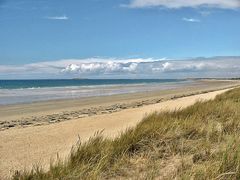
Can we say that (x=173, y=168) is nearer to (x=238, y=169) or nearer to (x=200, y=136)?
(x=238, y=169)

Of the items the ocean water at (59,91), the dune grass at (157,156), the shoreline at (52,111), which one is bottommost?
the ocean water at (59,91)

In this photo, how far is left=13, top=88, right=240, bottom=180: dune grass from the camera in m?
4.26

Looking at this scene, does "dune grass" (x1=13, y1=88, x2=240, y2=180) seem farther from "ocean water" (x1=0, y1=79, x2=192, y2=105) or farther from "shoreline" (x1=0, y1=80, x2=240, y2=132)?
"ocean water" (x1=0, y1=79, x2=192, y2=105)

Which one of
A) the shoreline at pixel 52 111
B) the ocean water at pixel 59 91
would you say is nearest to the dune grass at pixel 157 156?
the shoreline at pixel 52 111

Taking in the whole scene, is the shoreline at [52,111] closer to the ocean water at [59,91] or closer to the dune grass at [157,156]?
the ocean water at [59,91]

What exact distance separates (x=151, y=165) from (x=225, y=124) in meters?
3.22

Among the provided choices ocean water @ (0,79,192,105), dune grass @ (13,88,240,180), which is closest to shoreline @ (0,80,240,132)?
ocean water @ (0,79,192,105)

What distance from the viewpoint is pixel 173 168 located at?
4895 millimetres

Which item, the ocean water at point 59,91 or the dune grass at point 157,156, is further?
the ocean water at point 59,91

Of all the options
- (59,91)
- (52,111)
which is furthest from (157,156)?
(59,91)

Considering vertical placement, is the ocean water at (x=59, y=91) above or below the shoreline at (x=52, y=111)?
below

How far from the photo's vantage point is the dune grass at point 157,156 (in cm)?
426

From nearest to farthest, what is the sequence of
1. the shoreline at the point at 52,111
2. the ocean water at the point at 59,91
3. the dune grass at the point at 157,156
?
the dune grass at the point at 157,156, the shoreline at the point at 52,111, the ocean water at the point at 59,91

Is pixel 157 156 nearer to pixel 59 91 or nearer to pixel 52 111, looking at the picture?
pixel 52 111
